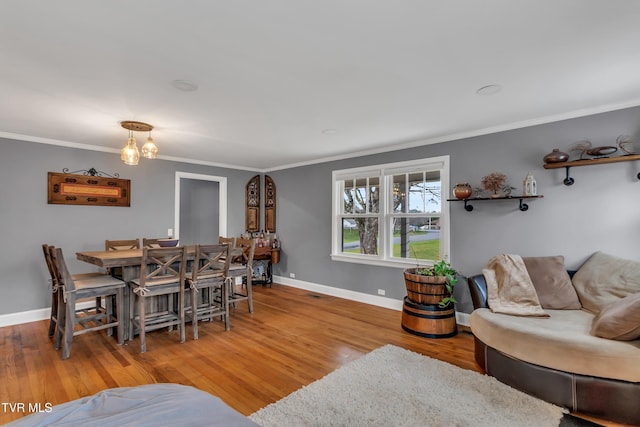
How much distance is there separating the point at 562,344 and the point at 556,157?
1.91 meters

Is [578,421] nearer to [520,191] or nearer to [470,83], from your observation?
[520,191]

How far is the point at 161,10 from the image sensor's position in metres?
1.62

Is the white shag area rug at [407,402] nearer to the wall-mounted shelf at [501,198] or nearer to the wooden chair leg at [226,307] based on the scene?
the wooden chair leg at [226,307]

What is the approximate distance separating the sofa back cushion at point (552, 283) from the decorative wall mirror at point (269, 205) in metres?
4.61

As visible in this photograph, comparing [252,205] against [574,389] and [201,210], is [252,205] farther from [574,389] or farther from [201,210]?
[574,389]

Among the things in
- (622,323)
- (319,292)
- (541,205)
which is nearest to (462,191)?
(541,205)

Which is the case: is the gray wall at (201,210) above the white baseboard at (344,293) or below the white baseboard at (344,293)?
above

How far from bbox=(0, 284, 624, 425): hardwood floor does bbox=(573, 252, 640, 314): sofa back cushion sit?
118 cm

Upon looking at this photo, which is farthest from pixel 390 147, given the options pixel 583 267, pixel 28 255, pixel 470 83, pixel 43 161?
pixel 28 255

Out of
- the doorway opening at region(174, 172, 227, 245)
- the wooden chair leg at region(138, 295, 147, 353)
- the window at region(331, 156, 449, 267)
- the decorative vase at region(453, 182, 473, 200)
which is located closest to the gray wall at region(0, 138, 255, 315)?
the wooden chair leg at region(138, 295, 147, 353)

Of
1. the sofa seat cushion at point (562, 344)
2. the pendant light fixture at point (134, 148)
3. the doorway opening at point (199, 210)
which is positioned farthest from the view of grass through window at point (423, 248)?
the doorway opening at point (199, 210)

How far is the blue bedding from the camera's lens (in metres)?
0.89

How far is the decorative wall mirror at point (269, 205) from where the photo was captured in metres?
6.57

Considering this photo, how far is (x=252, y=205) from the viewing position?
262 inches
